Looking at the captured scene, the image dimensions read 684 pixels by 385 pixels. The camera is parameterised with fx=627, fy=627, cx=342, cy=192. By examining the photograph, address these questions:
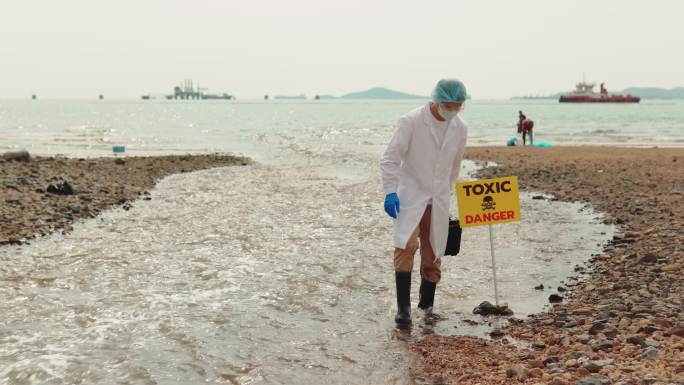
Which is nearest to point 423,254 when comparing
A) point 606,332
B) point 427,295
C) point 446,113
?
point 427,295

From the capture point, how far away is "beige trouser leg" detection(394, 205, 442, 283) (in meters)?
6.08

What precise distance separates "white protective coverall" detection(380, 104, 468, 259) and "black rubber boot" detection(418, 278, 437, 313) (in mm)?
514

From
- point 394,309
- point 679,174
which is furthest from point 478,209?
point 679,174

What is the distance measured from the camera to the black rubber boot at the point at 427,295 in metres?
6.54

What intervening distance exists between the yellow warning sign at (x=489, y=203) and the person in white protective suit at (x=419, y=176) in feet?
1.06

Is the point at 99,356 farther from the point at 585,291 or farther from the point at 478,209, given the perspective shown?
the point at 585,291

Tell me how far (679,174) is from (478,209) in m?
12.9

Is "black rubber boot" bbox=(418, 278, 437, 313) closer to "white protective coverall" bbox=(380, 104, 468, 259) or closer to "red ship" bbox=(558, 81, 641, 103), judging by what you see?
"white protective coverall" bbox=(380, 104, 468, 259)

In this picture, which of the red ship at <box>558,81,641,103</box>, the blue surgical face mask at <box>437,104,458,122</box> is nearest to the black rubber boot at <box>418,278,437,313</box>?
the blue surgical face mask at <box>437,104,458,122</box>

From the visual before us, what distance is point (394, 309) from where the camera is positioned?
6.69m

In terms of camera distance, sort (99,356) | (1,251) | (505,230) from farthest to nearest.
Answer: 1. (505,230)
2. (1,251)
3. (99,356)

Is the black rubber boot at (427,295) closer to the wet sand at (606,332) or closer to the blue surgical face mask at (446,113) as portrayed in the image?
the wet sand at (606,332)

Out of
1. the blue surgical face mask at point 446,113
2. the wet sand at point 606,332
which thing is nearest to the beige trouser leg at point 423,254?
the wet sand at point 606,332

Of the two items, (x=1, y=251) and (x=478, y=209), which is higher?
(x=478, y=209)
